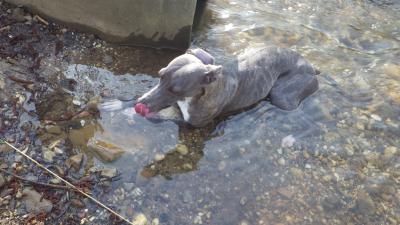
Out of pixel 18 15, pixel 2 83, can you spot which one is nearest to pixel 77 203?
pixel 2 83

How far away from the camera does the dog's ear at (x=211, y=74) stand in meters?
5.41

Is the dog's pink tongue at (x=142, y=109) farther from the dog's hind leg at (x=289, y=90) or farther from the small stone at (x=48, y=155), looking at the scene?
the dog's hind leg at (x=289, y=90)

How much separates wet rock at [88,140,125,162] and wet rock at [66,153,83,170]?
221 millimetres

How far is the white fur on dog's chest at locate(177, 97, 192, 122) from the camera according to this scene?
572 cm

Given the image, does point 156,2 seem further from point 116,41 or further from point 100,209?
point 100,209

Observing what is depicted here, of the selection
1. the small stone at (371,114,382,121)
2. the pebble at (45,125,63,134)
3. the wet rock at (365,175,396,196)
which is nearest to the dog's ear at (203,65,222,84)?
the pebble at (45,125,63,134)

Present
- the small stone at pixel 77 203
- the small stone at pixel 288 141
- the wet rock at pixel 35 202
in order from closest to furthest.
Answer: the wet rock at pixel 35 202, the small stone at pixel 77 203, the small stone at pixel 288 141

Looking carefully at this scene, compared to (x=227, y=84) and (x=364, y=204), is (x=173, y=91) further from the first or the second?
(x=364, y=204)

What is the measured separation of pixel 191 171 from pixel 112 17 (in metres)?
2.67

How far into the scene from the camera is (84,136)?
555 cm

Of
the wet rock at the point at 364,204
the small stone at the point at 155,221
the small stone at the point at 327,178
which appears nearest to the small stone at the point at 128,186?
the small stone at the point at 155,221

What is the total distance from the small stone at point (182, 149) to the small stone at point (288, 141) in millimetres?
1337

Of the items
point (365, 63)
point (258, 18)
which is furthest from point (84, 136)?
point (365, 63)

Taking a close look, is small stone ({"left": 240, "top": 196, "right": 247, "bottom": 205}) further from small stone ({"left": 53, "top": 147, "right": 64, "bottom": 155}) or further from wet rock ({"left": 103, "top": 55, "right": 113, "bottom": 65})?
wet rock ({"left": 103, "top": 55, "right": 113, "bottom": 65})
